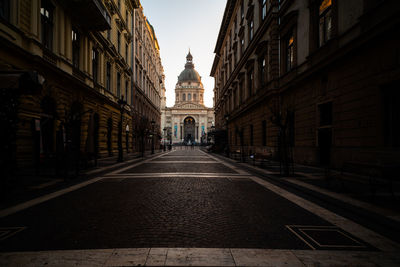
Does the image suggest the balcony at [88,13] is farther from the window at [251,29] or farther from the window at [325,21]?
the window at [251,29]

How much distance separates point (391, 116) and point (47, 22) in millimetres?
17567

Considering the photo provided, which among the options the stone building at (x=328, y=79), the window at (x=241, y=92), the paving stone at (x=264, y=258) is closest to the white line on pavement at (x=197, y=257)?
the paving stone at (x=264, y=258)

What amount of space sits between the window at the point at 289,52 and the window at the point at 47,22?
50.2ft

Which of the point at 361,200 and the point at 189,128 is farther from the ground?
the point at 189,128

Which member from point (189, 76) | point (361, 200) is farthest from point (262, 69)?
point (189, 76)

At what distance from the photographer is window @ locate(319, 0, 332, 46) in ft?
39.0

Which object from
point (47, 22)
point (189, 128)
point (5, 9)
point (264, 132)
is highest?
point (47, 22)

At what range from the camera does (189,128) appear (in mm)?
111000

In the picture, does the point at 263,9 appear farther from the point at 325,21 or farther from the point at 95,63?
the point at 95,63

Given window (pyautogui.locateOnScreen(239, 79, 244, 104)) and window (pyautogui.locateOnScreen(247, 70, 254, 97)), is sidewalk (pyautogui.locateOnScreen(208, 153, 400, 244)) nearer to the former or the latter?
window (pyautogui.locateOnScreen(247, 70, 254, 97))

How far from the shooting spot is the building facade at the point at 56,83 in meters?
6.33

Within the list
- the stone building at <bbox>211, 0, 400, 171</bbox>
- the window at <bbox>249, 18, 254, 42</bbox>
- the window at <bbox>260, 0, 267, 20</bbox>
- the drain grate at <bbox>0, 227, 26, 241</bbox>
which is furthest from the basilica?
the drain grate at <bbox>0, 227, 26, 241</bbox>

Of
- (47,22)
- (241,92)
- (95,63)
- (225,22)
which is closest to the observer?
(47,22)

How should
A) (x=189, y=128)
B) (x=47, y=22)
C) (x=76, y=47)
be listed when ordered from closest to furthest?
(x=47, y=22)
(x=76, y=47)
(x=189, y=128)
